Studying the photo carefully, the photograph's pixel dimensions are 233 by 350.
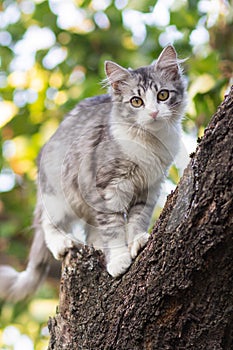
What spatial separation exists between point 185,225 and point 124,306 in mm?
491

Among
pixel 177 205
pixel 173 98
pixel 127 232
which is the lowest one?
pixel 177 205

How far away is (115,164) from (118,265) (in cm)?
65

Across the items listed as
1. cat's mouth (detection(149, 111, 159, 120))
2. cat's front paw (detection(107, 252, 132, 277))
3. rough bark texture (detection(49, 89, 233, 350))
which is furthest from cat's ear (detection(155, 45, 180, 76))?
rough bark texture (detection(49, 89, 233, 350))

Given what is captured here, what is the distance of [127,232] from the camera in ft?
10.5

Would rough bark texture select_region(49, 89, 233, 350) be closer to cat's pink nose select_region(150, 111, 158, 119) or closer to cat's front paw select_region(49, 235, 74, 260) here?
cat's front paw select_region(49, 235, 74, 260)

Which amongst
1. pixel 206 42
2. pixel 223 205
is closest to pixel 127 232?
pixel 223 205

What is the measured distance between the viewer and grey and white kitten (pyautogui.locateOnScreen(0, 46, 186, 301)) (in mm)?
3211

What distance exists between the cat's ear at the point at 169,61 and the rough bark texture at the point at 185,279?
1260mm

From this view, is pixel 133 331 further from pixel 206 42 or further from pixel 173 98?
pixel 206 42

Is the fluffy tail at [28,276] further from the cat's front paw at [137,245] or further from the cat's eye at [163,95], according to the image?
the cat's eye at [163,95]

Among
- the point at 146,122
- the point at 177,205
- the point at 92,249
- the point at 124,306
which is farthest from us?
the point at 146,122

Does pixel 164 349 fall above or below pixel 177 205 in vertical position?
below

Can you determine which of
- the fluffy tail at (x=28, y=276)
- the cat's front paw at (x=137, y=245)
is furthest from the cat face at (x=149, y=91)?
the fluffy tail at (x=28, y=276)

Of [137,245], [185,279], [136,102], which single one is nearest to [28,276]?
[137,245]
